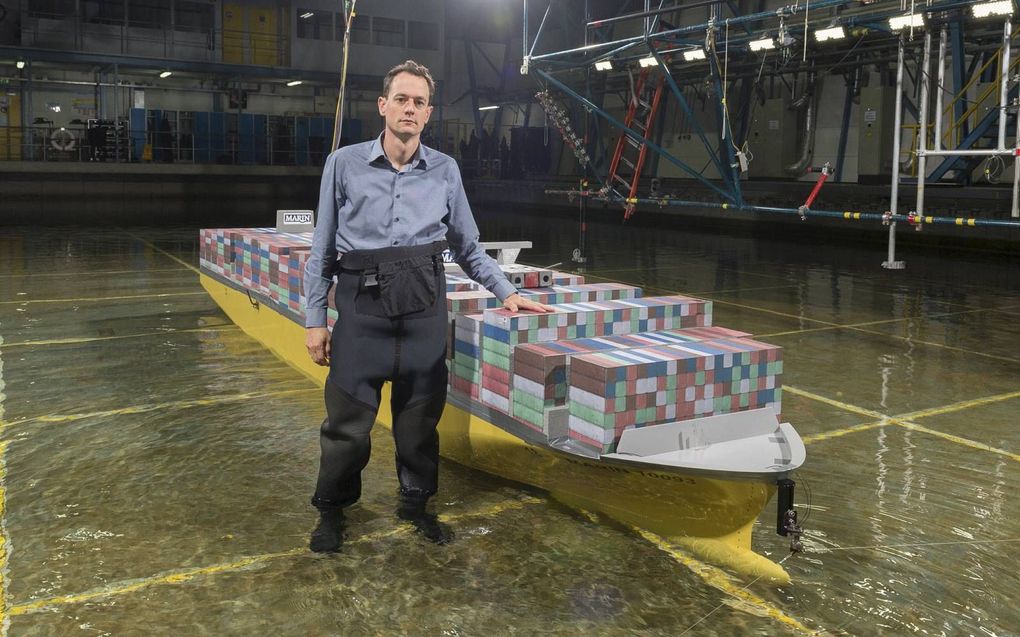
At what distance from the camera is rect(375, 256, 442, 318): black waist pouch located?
392cm

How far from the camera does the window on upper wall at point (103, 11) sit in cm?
3497

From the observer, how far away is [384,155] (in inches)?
159

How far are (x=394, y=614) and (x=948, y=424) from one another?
424 cm

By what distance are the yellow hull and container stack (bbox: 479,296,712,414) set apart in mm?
248

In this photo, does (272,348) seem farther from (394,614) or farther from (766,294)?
(766,294)

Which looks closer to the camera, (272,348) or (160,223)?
(272,348)

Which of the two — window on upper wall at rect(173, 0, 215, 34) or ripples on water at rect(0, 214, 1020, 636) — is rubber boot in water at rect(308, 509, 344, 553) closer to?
ripples on water at rect(0, 214, 1020, 636)

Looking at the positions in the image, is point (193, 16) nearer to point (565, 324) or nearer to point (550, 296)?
point (550, 296)

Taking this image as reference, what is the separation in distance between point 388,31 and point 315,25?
3166 millimetres

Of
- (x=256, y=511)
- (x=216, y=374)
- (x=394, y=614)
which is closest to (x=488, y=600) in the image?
(x=394, y=614)

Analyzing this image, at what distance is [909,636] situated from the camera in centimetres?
332

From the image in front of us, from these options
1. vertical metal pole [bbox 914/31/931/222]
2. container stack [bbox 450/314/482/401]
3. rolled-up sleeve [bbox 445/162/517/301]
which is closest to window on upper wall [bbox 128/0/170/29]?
vertical metal pole [bbox 914/31/931/222]

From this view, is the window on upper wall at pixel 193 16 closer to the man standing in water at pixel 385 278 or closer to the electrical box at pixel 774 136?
the electrical box at pixel 774 136

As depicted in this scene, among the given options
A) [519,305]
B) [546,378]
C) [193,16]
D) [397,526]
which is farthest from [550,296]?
[193,16]
